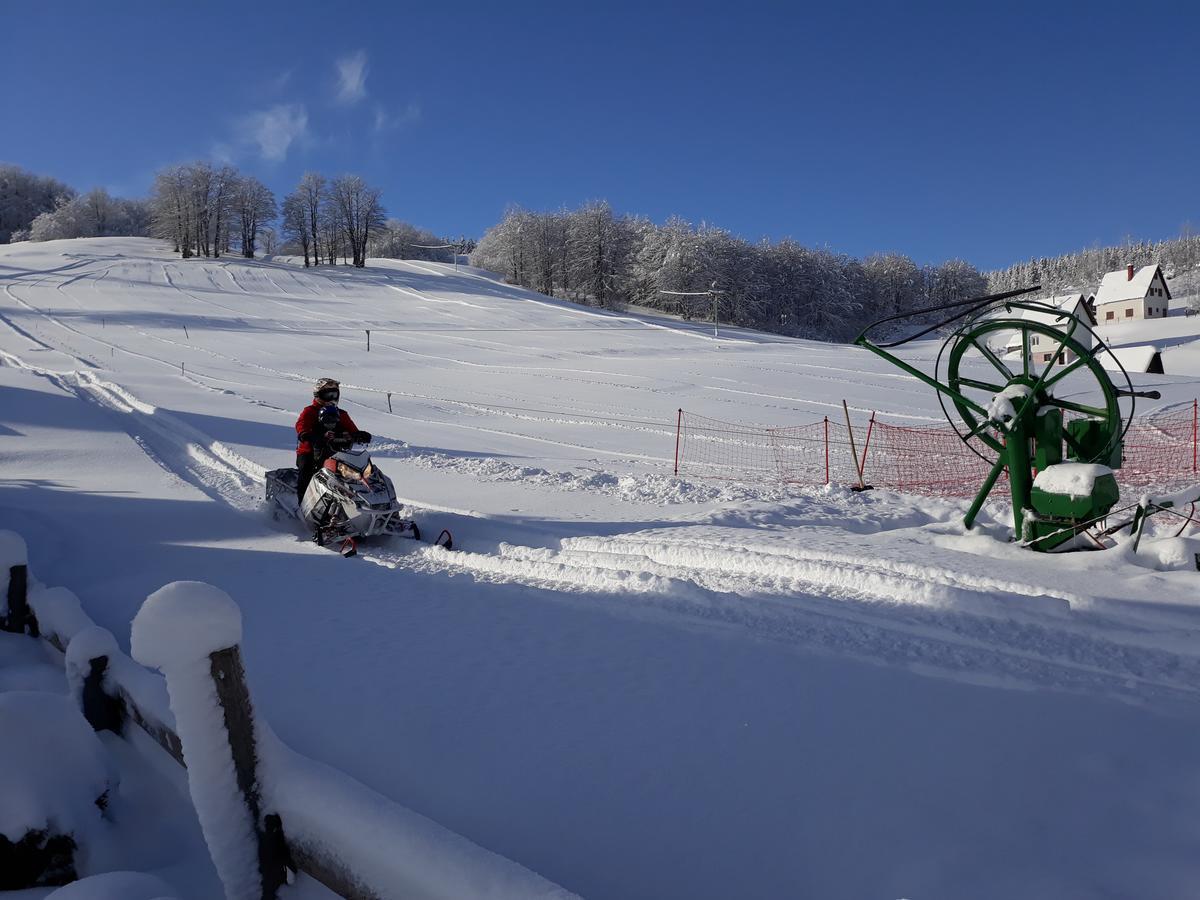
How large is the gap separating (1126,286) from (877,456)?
270 ft

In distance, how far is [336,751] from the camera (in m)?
3.51

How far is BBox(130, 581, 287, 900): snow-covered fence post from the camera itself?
2127mm

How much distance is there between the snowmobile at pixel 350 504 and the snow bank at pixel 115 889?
5.10 metres

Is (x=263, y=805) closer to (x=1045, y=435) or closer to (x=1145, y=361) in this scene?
(x=1045, y=435)

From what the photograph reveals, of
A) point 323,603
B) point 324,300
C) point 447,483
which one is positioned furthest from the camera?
point 324,300

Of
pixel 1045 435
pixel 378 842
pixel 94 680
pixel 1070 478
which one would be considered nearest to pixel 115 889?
pixel 378 842

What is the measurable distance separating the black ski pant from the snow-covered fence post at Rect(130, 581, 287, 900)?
6.28 meters

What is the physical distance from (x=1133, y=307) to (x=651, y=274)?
50935 millimetres

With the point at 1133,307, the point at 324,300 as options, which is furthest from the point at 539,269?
the point at 1133,307

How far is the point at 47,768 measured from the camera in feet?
9.09

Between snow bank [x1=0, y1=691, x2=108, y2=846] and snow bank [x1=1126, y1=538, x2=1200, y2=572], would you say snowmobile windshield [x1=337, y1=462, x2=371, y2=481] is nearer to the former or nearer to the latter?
snow bank [x1=0, y1=691, x2=108, y2=846]

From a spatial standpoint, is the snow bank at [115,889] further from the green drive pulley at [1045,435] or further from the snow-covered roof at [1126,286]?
the snow-covered roof at [1126,286]

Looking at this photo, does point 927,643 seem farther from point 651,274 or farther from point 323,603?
point 651,274

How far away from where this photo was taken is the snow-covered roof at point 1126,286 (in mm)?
74312
